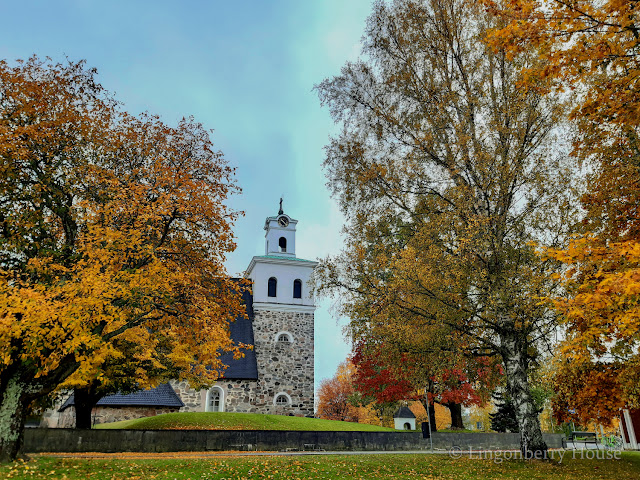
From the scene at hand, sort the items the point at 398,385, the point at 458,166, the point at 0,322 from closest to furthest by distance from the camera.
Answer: the point at 0,322
the point at 458,166
the point at 398,385

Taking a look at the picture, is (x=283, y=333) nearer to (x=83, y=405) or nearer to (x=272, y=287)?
(x=272, y=287)

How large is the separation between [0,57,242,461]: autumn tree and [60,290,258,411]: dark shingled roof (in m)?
9.72

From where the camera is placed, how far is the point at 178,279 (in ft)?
36.5

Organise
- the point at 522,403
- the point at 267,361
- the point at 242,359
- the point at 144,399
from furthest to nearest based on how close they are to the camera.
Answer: the point at 267,361 < the point at 242,359 < the point at 144,399 < the point at 522,403

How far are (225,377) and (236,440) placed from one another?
12523 millimetres

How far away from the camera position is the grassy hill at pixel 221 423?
21734mm

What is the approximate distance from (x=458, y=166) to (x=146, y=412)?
21563 mm

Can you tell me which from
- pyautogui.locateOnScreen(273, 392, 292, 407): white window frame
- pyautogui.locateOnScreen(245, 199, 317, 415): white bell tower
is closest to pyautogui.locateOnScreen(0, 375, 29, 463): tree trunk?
pyautogui.locateOnScreen(245, 199, 317, 415): white bell tower

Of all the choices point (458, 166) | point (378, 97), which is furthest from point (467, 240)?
point (378, 97)

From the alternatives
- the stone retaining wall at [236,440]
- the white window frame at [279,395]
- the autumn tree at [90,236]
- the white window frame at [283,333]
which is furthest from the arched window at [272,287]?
the autumn tree at [90,236]

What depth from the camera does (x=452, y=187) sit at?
43.9 feet

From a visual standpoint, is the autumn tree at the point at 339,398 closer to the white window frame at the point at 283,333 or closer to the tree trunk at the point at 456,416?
the white window frame at the point at 283,333

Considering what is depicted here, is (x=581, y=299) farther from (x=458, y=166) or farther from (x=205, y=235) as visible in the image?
(x=205, y=235)

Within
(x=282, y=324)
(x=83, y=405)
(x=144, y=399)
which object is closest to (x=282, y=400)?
(x=282, y=324)
